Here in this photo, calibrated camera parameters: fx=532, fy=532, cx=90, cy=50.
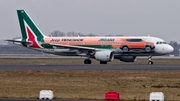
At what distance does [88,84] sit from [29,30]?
1449 inches

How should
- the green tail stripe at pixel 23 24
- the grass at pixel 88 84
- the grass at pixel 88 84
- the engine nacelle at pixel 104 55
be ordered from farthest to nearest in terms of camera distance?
the green tail stripe at pixel 23 24 < the engine nacelle at pixel 104 55 < the grass at pixel 88 84 < the grass at pixel 88 84

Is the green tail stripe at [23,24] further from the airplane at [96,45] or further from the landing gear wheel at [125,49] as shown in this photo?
the landing gear wheel at [125,49]

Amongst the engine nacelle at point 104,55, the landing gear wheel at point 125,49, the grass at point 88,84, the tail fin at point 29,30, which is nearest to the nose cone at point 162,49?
the landing gear wheel at point 125,49

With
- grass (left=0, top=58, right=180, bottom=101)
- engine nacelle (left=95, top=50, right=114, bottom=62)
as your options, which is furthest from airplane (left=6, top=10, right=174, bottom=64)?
grass (left=0, top=58, right=180, bottom=101)

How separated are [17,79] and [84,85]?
20.5 feet

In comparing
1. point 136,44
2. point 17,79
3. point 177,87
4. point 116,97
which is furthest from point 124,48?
point 116,97

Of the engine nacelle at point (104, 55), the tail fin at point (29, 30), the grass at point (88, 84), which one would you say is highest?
the tail fin at point (29, 30)

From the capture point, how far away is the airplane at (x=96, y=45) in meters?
62.1

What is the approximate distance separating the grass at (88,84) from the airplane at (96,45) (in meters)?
22.0

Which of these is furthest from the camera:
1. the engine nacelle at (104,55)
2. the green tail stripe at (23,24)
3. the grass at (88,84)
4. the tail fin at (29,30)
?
the green tail stripe at (23,24)

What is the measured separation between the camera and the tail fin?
220 feet

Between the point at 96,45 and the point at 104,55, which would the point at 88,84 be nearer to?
the point at 104,55

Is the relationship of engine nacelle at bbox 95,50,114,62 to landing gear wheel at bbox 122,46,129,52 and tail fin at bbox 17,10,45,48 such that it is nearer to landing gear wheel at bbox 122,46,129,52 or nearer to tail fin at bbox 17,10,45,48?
landing gear wheel at bbox 122,46,129,52

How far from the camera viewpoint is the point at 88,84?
106ft
